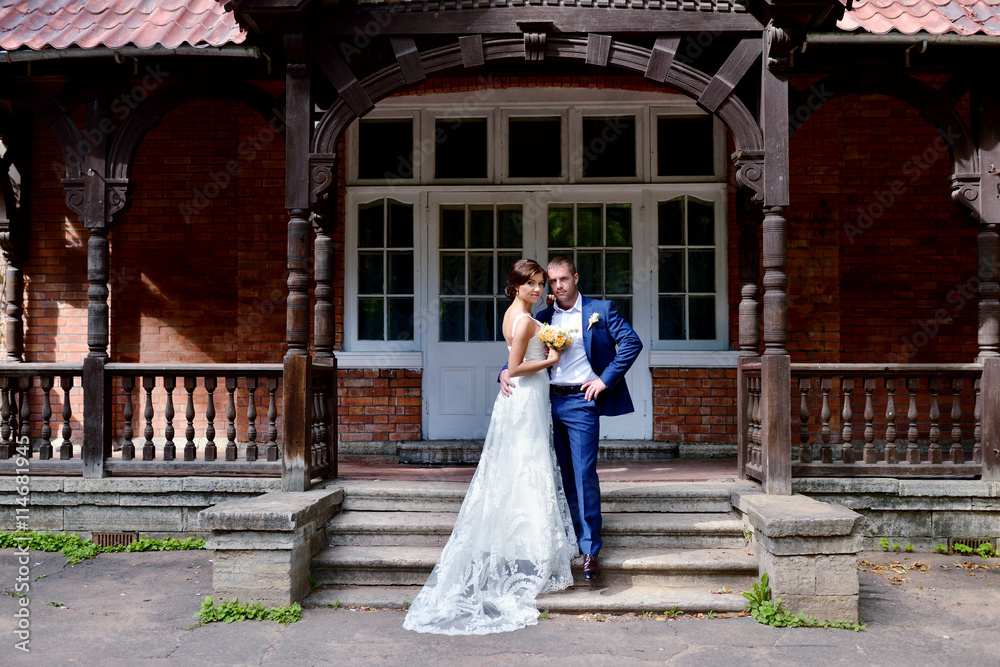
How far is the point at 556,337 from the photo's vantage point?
4793mm

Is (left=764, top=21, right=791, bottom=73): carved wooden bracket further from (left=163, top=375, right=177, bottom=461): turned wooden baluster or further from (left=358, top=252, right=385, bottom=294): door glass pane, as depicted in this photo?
(left=163, top=375, right=177, bottom=461): turned wooden baluster

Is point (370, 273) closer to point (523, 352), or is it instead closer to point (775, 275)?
point (523, 352)

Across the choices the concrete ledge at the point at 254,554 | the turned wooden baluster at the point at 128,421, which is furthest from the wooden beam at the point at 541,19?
the concrete ledge at the point at 254,554

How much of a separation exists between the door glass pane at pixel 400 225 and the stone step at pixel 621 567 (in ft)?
12.1

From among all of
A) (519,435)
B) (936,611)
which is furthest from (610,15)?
(936,611)

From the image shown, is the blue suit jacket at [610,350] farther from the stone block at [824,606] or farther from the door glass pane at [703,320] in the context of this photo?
the door glass pane at [703,320]

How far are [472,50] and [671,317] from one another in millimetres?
3563

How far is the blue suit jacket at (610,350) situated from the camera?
4.85 metres

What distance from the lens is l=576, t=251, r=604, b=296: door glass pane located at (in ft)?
25.9

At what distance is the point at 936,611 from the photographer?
15.4ft

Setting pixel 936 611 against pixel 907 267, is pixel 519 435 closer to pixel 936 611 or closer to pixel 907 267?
pixel 936 611

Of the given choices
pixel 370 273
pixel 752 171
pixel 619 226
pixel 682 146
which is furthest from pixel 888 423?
pixel 370 273

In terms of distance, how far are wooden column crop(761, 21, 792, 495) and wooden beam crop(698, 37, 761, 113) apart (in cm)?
10

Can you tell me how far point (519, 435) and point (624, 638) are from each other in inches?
51.3
